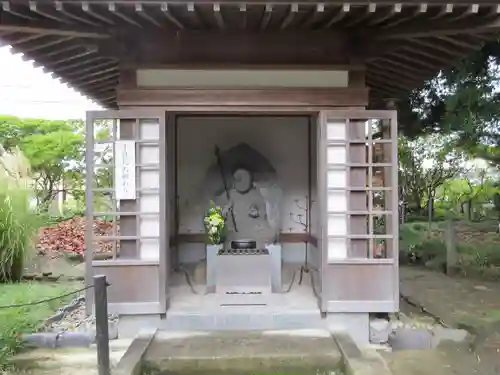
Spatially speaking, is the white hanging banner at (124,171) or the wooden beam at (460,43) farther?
the white hanging banner at (124,171)

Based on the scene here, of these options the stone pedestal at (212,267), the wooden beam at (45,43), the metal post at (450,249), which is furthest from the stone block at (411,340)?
the metal post at (450,249)

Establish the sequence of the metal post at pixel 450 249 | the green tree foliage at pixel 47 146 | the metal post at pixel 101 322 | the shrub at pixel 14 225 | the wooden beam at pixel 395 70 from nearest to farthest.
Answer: the metal post at pixel 101 322 < the wooden beam at pixel 395 70 < the shrub at pixel 14 225 < the metal post at pixel 450 249 < the green tree foliage at pixel 47 146

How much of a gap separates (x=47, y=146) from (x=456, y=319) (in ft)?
42.0

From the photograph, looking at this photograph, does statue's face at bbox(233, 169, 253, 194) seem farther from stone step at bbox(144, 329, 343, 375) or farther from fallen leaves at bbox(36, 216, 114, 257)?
fallen leaves at bbox(36, 216, 114, 257)

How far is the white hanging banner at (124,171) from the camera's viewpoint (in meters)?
4.87

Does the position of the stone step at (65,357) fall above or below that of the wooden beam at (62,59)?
below

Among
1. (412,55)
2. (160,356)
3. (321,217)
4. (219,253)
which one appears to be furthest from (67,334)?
(412,55)

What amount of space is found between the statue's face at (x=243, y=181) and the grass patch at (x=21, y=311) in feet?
8.22

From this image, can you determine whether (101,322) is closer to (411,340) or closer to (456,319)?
(411,340)

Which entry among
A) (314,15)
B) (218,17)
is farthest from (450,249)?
(218,17)

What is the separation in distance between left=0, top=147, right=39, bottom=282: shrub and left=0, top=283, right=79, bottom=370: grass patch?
337 millimetres

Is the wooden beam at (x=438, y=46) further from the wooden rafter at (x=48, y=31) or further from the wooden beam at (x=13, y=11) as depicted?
the wooden beam at (x=13, y=11)

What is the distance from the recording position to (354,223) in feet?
16.5

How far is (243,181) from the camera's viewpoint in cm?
737
